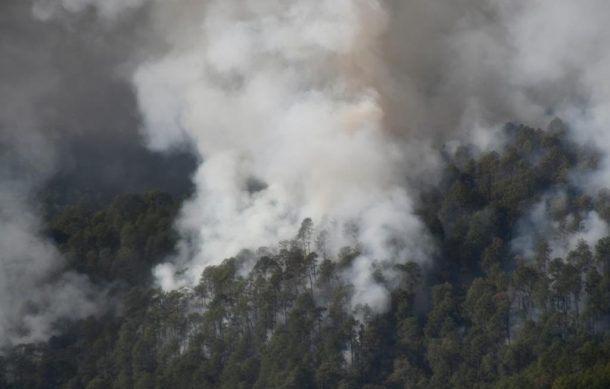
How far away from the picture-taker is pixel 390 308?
2623 inches

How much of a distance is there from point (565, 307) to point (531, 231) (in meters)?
6.04

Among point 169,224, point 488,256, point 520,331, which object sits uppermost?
point 169,224

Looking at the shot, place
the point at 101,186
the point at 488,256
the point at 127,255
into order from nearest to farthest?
the point at 488,256 → the point at 127,255 → the point at 101,186

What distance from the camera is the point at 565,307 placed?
65062mm

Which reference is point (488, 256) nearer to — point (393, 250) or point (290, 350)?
point (393, 250)

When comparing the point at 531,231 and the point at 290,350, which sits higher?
the point at 531,231

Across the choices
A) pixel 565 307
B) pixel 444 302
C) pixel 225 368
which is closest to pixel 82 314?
pixel 225 368

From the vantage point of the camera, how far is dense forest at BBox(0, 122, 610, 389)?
63.6 metres

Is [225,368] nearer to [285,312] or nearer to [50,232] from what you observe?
[285,312]

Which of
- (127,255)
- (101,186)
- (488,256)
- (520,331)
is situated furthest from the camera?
(101,186)

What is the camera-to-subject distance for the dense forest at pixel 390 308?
63562 mm

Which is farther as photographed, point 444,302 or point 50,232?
point 50,232

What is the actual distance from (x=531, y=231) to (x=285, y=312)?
10.2 m

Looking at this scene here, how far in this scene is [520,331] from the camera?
210ft
